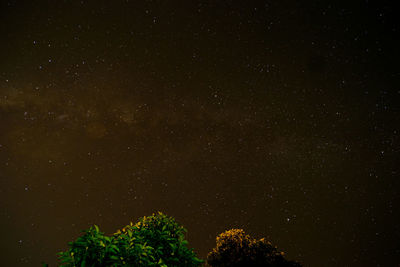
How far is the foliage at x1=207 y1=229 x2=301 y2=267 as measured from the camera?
15273 mm

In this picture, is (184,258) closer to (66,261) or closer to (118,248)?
(118,248)

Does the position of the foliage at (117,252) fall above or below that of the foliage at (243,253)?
below

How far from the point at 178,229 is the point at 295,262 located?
11723 millimetres

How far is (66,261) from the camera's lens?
398cm

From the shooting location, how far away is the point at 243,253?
15.6 meters

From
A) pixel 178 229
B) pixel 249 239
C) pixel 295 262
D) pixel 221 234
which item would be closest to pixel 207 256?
pixel 221 234

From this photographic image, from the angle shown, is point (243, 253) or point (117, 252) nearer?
point (117, 252)

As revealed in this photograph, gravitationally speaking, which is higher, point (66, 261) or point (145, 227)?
point (145, 227)

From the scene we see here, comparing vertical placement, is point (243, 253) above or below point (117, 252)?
above

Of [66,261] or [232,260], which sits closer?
[66,261]

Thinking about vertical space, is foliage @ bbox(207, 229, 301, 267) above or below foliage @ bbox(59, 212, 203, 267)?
above

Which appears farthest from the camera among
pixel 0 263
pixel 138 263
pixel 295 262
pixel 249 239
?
pixel 0 263

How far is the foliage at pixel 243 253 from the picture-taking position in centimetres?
1527

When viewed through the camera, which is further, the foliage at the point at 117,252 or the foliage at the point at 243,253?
the foliage at the point at 243,253
